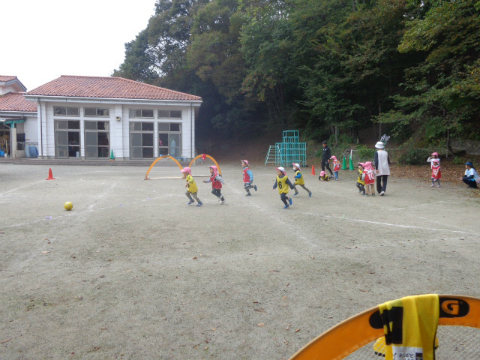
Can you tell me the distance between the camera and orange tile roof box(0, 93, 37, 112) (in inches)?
1180

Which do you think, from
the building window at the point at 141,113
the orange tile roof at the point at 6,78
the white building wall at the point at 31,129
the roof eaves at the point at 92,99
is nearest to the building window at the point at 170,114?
the building window at the point at 141,113

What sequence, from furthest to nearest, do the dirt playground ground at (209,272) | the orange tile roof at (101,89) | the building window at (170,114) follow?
1. the building window at (170,114)
2. the orange tile roof at (101,89)
3. the dirt playground ground at (209,272)

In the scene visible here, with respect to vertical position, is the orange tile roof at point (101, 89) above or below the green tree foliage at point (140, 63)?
below

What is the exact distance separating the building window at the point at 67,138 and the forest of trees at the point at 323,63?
12.1 meters

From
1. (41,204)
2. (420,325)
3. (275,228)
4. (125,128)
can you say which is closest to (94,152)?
(125,128)

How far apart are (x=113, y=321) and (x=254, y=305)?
144 cm

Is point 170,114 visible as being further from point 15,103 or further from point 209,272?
point 209,272

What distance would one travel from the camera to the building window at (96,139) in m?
28.9

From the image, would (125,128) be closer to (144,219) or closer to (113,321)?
(144,219)

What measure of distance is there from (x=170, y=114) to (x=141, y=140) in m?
3.09

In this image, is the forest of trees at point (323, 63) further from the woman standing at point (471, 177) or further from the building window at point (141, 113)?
the building window at point (141, 113)

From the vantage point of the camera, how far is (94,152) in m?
29.2

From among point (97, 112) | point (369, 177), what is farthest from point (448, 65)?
point (97, 112)

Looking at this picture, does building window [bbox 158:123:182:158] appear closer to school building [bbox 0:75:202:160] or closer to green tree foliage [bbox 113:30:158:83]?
school building [bbox 0:75:202:160]
